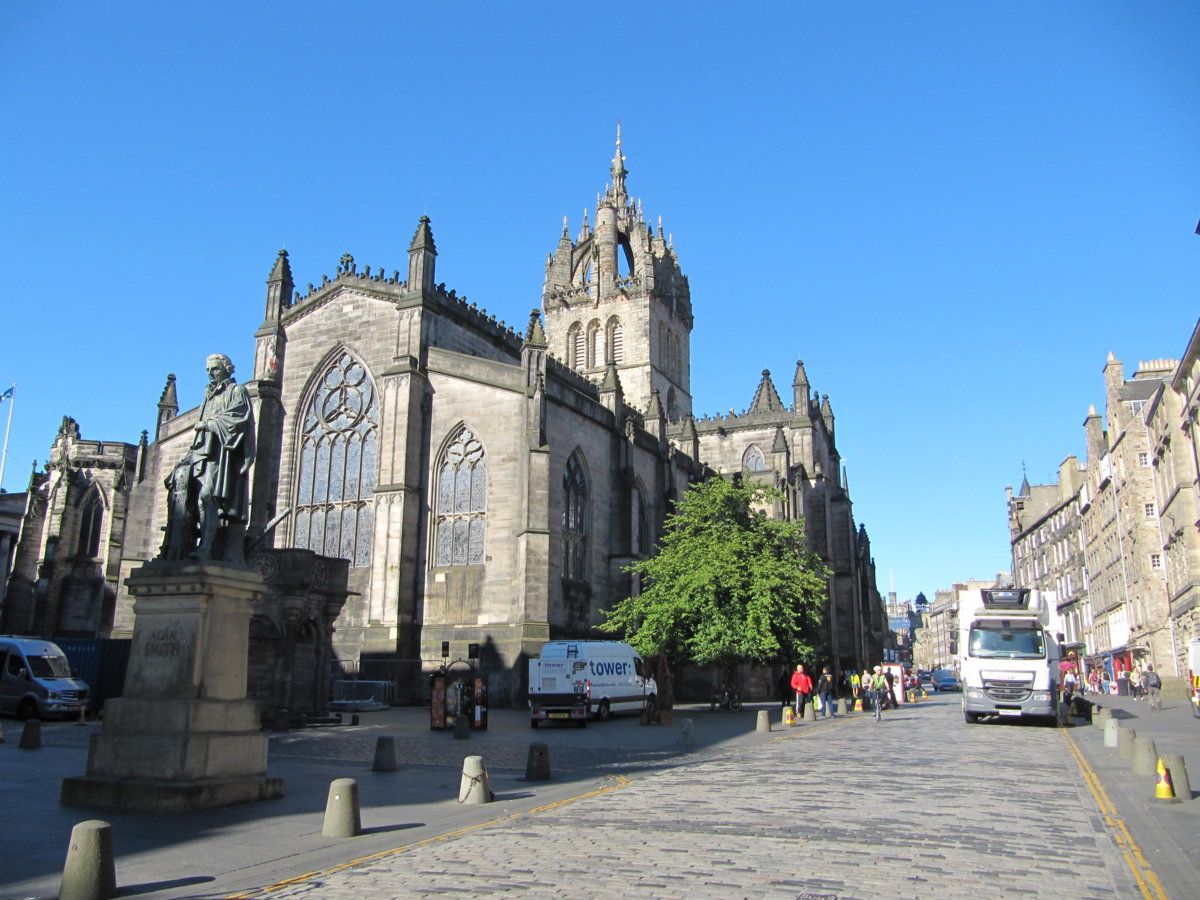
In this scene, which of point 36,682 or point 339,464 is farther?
point 339,464

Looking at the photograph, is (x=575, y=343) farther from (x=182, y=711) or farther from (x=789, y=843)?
(x=789, y=843)

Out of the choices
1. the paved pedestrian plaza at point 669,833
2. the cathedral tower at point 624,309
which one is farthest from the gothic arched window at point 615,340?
the paved pedestrian plaza at point 669,833

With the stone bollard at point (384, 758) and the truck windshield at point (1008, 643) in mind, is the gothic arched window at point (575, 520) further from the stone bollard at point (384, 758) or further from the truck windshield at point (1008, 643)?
the stone bollard at point (384, 758)

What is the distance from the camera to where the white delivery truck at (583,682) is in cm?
2581

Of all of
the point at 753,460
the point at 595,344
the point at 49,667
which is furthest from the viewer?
the point at 595,344

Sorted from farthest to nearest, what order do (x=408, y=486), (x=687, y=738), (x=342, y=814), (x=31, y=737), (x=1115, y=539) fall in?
(x=1115, y=539) → (x=408, y=486) → (x=687, y=738) → (x=31, y=737) → (x=342, y=814)

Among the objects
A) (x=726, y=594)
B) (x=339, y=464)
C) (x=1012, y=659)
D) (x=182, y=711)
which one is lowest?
(x=182, y=711)

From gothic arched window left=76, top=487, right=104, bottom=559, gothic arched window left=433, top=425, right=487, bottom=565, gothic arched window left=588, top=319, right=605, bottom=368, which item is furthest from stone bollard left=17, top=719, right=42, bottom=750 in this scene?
gothic arched window left=588, top=319, right=605, bottom=368

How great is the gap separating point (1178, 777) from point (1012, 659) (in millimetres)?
15144

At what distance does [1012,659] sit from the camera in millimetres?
25922

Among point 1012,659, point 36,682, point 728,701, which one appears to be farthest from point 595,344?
point 36,682

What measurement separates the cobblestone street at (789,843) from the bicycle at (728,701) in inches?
754

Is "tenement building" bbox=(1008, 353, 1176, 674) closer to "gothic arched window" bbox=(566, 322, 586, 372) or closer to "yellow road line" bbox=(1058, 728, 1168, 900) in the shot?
"gothic arched window" bbox=(566, 322, 586, 372)

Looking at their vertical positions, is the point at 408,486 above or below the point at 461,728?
above
